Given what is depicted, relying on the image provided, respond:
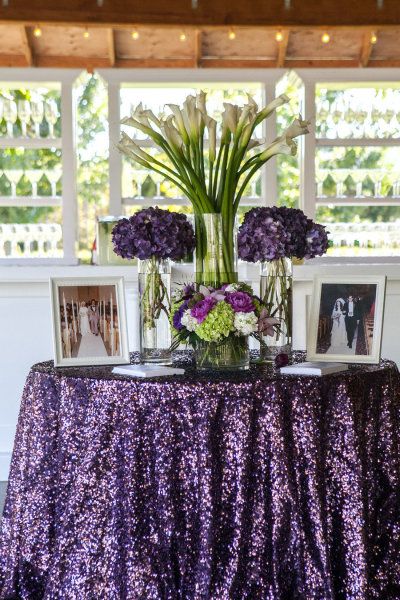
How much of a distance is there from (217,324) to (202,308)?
0.19 ft

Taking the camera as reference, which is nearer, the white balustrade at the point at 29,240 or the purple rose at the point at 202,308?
the purple rose at the point at 202,308

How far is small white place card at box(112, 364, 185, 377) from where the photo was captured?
2379 mm

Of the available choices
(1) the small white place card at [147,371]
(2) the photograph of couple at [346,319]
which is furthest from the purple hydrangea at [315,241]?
(1) the small white place card at [147,371]

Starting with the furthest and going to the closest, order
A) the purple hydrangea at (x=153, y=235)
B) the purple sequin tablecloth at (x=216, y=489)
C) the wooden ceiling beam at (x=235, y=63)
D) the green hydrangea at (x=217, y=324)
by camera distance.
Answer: the wooden ceiling beam at (x=235, y=63), the purple hydrangea at (x=153, y=235), the green hydrangea at (x=217, y=324), the purple sequin tablecloth at (x=216, y=489)

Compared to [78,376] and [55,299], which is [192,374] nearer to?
[78,376]

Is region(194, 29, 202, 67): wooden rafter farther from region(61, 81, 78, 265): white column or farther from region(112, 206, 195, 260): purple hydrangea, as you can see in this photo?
region(112, 206, 195, 260): purple hydrangea

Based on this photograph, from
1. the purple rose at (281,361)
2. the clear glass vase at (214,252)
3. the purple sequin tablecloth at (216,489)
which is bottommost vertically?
Result: the purple sequin tablecloth at (216,489)

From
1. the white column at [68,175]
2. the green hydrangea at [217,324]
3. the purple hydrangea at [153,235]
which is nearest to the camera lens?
the green hydrangea at [217,324]

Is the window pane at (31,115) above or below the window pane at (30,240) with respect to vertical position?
above

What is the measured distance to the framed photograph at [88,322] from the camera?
2.59m

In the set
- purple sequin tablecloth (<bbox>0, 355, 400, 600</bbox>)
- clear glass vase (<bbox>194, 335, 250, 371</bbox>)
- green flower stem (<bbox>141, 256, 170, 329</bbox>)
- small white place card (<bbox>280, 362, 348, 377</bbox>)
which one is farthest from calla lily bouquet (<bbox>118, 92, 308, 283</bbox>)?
purple sequin tablecloth (<bbox>0, 355, 400, 600</bbox>)

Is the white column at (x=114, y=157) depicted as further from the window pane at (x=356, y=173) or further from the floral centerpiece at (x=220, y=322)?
the floral centerpiece at (x=220, y=322)

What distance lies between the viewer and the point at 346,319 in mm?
2641

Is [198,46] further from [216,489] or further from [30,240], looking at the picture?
[216,489]
